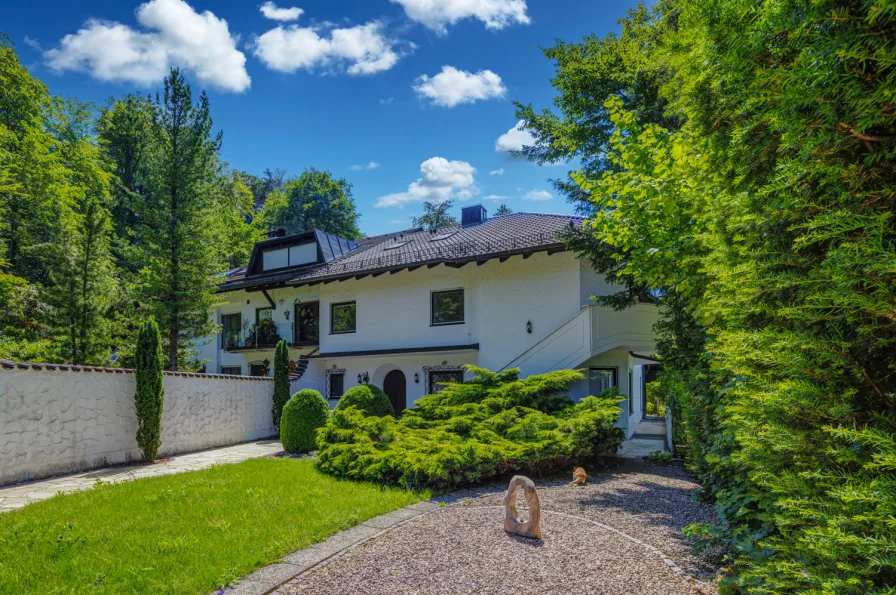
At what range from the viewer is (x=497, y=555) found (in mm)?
4641

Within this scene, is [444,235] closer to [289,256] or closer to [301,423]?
[289,256]

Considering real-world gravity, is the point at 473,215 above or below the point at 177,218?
above

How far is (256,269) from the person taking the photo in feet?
73.6

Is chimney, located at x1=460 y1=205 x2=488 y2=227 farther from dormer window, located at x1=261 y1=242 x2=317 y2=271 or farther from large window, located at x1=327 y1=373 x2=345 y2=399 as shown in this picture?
large window, located at x1=327 y1=373 x2=345 y2=399

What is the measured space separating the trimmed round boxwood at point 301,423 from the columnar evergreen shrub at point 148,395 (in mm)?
2739

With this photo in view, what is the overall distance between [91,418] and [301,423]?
4264 millimetres

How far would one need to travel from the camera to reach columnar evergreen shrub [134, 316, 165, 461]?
1054cm

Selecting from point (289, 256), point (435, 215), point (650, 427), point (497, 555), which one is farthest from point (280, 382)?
point (435, 215)

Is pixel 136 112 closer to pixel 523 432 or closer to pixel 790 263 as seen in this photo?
pixel 523 432

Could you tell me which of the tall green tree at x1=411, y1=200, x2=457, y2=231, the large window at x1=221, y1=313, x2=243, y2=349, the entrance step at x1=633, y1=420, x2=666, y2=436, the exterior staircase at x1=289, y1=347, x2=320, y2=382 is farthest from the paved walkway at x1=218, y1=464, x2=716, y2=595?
the tall green tree at x1=411, y1=200, x2=457, y2=231

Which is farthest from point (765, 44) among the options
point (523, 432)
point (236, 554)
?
point (523, 432)

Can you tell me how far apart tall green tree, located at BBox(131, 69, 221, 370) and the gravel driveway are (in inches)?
499

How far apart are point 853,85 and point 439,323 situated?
14.6 m

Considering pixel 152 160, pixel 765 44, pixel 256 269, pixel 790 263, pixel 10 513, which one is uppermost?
pixel 152 160
